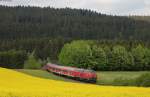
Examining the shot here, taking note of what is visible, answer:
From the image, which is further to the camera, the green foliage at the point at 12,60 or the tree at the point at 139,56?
the green foliage at the point at 12,60

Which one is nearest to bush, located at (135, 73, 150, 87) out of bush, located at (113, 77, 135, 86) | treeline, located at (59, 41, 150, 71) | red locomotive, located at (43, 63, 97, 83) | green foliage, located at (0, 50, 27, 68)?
bush, located at (113, 77, 135, 86)

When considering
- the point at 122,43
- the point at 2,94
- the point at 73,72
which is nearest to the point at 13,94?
the point at 2,94

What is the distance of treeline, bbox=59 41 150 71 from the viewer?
114000 millimetres

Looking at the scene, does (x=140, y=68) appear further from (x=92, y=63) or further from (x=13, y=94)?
(x=13, y=94)

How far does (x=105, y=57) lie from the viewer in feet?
380

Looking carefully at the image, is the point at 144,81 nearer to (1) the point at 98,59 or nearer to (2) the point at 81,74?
(2) the point at 81,74

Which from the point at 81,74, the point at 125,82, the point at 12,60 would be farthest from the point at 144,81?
the point at 12,60

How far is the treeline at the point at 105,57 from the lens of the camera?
114000 millimetres

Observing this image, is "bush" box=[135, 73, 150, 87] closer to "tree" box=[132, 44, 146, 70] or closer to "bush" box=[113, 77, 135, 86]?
"bush" box=[113, 77, 135, 86]

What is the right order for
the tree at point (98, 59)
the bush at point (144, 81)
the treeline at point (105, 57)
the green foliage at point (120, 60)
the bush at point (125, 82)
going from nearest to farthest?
the bush at point (144, 81) → the bush at point (125, 82) → the tree at point (98, 59) → the treeline at point (105, 57) → the green foliage at point (120, 60)

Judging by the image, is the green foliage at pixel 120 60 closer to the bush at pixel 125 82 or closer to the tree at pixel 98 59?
the tree at pixel 98 59

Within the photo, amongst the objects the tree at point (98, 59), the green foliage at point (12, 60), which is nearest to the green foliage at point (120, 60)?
the tree at point (98, 59)

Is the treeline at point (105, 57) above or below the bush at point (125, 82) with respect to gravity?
→ below

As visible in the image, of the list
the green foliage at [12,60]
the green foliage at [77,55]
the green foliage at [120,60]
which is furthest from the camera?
the green foliage at [12,60]
